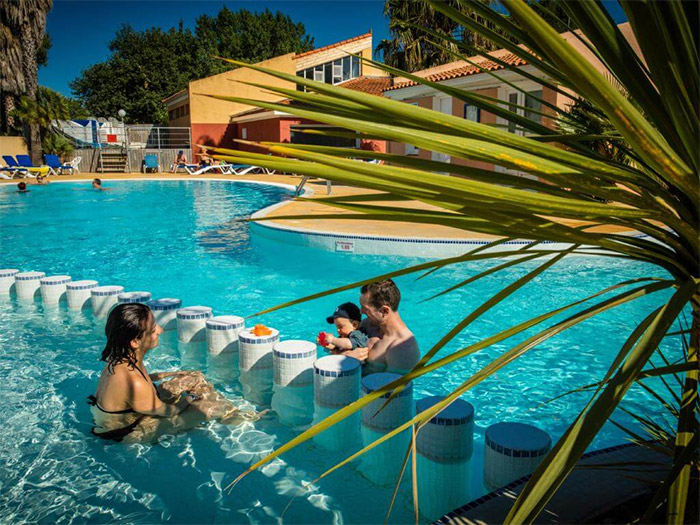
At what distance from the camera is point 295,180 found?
24641mm

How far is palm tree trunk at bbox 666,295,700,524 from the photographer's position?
1.12m

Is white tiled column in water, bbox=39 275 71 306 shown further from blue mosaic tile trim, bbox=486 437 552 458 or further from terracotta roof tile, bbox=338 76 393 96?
terracotta roof tile, bbox=338 76 393 96

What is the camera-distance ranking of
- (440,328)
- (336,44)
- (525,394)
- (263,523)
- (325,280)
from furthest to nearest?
(336,44)
(325,280)
(440,328)
(525,394)
(263,523)

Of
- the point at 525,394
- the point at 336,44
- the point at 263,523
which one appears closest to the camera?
the point at 263,523

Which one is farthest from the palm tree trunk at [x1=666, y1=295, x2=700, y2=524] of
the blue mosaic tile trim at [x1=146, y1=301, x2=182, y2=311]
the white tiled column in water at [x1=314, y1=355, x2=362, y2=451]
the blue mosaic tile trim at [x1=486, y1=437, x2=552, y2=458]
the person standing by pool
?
the person standing by pool

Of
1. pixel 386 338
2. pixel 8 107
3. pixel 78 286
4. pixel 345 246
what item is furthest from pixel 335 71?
pixel 386 338

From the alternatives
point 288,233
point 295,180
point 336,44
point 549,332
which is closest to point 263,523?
point 549,332

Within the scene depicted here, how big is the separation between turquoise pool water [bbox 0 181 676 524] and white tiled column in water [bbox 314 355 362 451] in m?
0.12

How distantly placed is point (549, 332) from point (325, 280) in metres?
8.38

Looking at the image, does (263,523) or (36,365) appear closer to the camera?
(263,523)

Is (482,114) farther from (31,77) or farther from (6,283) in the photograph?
(31,77)

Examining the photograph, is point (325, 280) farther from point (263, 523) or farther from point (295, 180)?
point (295, 180)

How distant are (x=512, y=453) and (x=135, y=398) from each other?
2.61 metres

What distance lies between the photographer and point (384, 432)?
3.60 metres
